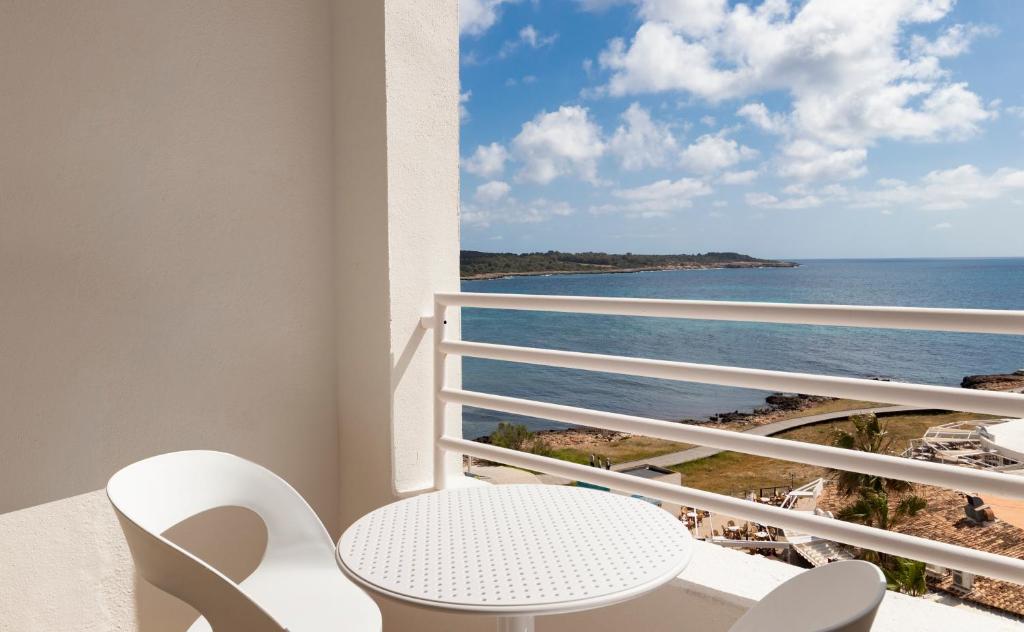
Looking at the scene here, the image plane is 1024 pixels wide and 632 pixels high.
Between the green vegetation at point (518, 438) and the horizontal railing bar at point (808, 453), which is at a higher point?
the horizontal railing bar at point (808, 453)

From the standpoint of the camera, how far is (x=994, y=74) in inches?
1596

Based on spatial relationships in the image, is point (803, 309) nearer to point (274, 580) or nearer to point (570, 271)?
point (274, 580)

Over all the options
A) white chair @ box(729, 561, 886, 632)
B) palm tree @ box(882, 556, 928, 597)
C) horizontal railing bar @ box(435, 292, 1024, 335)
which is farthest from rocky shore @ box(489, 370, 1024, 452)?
white chair @ box(729, 561, 886, 632)

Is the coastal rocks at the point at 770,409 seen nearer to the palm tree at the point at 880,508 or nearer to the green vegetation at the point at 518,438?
the green vegetation at the point at 518,438

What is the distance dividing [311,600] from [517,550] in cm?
58

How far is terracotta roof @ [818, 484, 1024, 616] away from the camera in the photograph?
19453 millimetres

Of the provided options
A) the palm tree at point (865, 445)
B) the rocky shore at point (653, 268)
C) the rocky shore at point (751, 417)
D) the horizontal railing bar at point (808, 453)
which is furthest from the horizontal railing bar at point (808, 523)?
the rocky shore at point (751, 417)

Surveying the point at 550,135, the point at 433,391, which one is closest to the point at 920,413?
the point at 550,135

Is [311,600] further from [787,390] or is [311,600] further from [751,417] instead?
[751,417]

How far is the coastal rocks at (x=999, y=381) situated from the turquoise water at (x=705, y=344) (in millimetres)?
504

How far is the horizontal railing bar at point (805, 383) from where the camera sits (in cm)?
126

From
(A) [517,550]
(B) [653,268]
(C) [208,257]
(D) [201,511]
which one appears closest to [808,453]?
(A) [517,550]

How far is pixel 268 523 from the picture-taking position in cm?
162

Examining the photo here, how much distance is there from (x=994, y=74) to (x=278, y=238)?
49.3 metres
